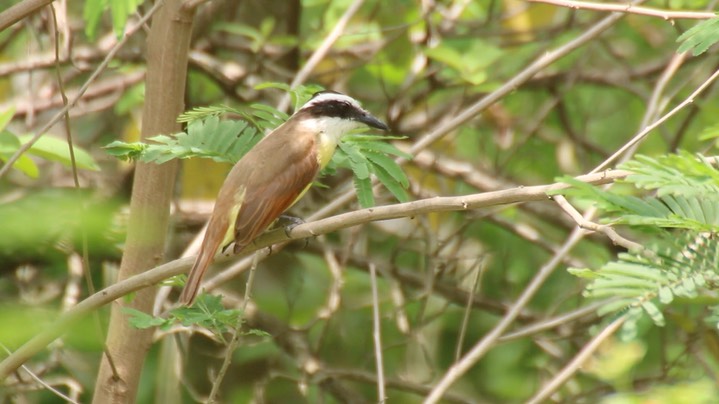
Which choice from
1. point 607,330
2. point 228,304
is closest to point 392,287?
point 228,304

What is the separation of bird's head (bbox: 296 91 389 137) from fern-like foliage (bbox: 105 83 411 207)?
9.8 inches

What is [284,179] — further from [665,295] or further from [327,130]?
[665,295]

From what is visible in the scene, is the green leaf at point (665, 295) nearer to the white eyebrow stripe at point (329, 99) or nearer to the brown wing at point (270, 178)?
the brown wing at point (270, 178)

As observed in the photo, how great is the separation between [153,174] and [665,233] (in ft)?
5.66

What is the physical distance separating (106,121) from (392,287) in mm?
1969

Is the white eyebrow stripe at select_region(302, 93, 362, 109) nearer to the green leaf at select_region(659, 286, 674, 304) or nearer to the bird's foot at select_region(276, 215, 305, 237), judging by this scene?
the bird's foot at select_region(276, 215, 305, 237)

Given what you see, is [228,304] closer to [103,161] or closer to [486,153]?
[103,161]

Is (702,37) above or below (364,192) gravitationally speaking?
above

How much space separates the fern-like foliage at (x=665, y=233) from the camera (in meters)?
2.16

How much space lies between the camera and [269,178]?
346 centimetres

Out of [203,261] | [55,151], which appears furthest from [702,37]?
[55,151]

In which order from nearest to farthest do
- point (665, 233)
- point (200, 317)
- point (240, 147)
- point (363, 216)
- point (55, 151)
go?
point (665, 233) < point (363, 216) < point (200, 317) < point (240, 147) < point (55, 151)

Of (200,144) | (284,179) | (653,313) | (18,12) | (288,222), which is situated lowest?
(288,222)

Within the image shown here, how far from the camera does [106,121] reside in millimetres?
5906
